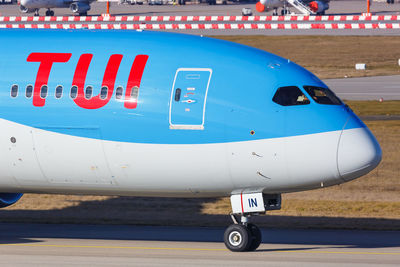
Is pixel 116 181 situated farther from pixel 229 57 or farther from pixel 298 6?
pixel 298 6

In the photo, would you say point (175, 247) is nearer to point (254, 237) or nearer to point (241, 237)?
point (241, 237)

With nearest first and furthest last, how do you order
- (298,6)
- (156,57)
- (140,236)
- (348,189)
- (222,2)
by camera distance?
(156,57) < (140,236) < (348,189) < (298,6) < (222,2)

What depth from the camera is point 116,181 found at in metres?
20.8

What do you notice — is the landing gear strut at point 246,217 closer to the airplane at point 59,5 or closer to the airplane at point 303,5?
the airplane at point 303,5

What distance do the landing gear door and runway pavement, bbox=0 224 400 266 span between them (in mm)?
2989

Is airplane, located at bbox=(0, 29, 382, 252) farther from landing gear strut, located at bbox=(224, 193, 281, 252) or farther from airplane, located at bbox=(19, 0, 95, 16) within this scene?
airplane, located at bbox=(19, 0, 95, 16)

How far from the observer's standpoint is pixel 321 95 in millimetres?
20172

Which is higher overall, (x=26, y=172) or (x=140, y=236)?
(x=26, y=172)

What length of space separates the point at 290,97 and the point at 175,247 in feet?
15.3

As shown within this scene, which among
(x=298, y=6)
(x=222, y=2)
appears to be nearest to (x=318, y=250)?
(x=298, y=6)

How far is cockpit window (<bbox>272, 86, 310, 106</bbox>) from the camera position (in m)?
19.9

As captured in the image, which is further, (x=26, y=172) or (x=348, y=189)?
(x=348, y=189)

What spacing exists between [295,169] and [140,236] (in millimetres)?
5681

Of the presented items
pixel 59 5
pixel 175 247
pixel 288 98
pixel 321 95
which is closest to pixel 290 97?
pixel 288 98
